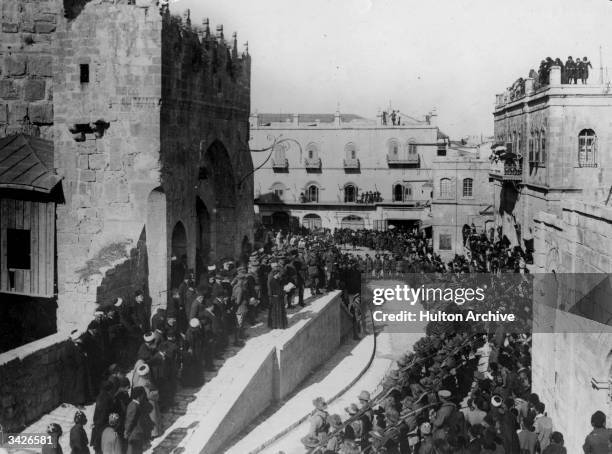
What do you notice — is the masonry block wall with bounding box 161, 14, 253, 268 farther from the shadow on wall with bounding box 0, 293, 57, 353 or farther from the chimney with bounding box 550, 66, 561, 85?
the chimney with bounding box 550, 66, 561, 85

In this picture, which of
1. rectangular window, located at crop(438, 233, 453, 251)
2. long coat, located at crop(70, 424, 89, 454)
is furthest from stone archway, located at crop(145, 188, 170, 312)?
rectangular window, located at crop(438, 233, 453, 251)

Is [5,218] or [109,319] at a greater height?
[5,218]

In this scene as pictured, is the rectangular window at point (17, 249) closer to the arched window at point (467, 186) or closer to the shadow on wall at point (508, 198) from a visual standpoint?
the shadow on wall at point (508, 198)

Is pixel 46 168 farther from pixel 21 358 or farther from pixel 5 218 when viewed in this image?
pixel 21 358

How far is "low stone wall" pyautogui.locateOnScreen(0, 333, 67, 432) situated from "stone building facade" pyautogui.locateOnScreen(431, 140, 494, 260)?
3207 cm

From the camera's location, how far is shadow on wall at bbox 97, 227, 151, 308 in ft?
48.7

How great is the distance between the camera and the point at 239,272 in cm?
1802

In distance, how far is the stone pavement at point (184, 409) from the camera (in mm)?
11844

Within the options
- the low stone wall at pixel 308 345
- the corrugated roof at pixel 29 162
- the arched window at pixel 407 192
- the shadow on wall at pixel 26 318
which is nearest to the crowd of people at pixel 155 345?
the low stone wall at pixel 308 345

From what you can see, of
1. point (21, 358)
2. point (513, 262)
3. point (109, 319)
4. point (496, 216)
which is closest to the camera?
point (21, 358)

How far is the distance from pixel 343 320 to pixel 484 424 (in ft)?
39.3

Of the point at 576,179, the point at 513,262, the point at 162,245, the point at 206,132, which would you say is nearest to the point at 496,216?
the point at 576,179

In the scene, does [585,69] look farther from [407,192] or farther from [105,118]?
[407,192]

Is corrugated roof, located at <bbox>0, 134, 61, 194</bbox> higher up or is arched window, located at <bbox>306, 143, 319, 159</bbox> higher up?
arched window, located at <bbox>306, 143, 319, 159</bbox>
